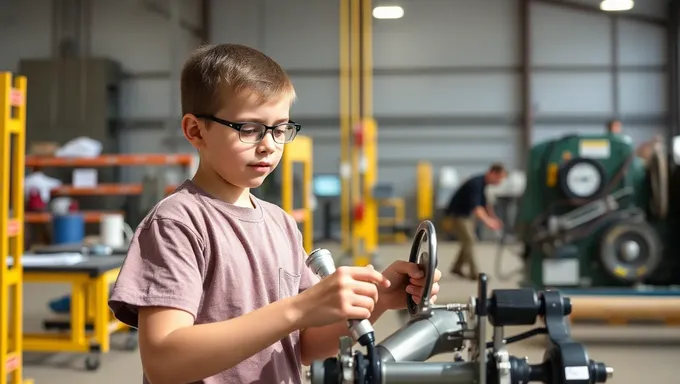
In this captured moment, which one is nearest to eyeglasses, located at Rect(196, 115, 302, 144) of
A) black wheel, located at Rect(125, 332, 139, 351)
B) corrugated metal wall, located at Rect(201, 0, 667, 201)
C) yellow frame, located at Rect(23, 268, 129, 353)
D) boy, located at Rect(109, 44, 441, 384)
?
boy, located at Rect(109, 44, 441, 384)

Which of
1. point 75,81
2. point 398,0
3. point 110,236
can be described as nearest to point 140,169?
point 75,81

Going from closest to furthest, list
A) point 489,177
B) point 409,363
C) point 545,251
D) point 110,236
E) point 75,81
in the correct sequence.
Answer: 1. point 409,363
2. point 110,236
3. point 545,251
4. point 489,177
5. point 75,81

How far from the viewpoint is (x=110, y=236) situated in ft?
14.9

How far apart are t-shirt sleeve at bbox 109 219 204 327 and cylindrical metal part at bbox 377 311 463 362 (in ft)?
0.92

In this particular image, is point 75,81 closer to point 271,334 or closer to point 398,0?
point 398,0

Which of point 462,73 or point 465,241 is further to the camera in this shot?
point 462,73

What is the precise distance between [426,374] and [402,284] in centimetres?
27

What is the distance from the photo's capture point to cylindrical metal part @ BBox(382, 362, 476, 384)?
86cm

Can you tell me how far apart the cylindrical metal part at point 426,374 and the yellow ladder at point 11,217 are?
2461 millimetres

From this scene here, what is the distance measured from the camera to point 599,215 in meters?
4.93

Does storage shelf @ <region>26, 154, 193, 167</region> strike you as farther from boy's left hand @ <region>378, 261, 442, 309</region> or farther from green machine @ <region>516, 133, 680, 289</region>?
boy's left hand @ <region>378, 261, 442, 309</region>

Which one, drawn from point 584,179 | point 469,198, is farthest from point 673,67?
point 584,179

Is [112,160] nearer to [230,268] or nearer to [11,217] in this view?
[11,217]

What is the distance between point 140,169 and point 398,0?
591cm
